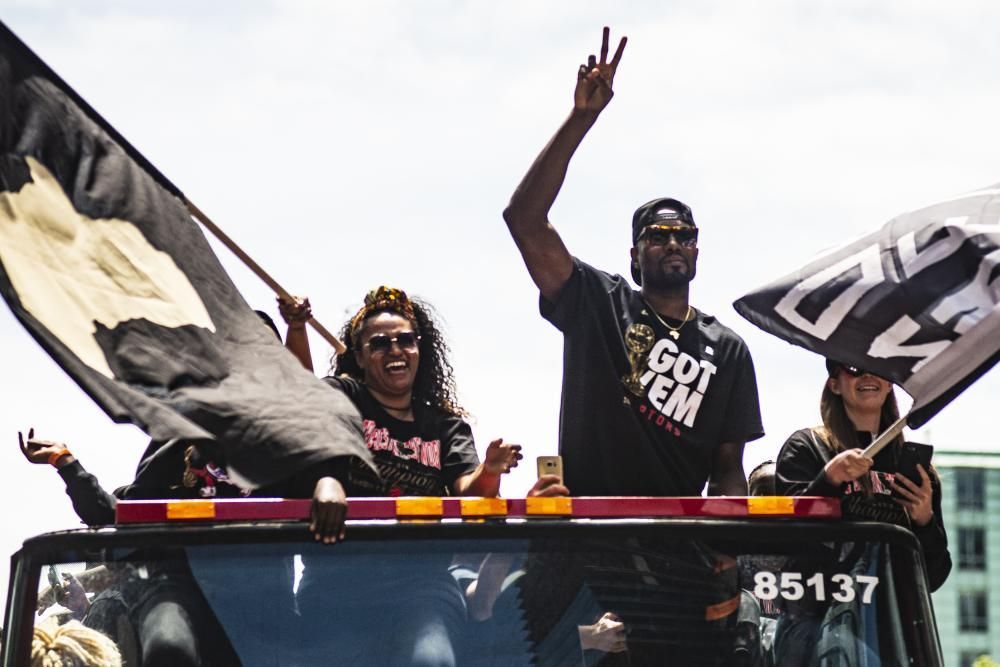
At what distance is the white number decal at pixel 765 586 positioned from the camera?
221 inches

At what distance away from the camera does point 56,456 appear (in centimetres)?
674

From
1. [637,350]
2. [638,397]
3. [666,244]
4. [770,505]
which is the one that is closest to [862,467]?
[770,505]

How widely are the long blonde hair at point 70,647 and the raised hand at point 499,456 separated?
1.40 meters

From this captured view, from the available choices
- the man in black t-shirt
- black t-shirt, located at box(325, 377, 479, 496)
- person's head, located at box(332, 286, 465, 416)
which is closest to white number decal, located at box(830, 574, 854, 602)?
the man in black t-shirt

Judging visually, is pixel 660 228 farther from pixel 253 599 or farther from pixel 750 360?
pixel 253 599

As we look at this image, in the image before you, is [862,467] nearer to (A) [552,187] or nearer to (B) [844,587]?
(B) [844,587]

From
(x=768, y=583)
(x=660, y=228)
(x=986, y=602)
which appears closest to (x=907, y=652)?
(x=768, y=583)

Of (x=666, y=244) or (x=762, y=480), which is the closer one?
(x=666, y=244)

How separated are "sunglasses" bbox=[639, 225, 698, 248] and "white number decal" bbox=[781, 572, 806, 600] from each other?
1681 millimetres

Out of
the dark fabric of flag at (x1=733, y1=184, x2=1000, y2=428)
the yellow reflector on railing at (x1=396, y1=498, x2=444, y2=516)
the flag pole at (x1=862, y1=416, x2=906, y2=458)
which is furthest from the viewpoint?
the dark fabric of flag at (x1=733, y1=184, x2=1000, y2=428)

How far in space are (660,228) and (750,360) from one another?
2.09ft

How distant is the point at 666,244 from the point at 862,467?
57.5 inches

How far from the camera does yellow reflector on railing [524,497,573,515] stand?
5535mm

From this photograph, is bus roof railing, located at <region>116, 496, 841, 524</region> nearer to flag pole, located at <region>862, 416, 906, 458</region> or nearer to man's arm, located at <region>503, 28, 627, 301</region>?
flag pole, located at <region>862, 416, 906, 458</region>
